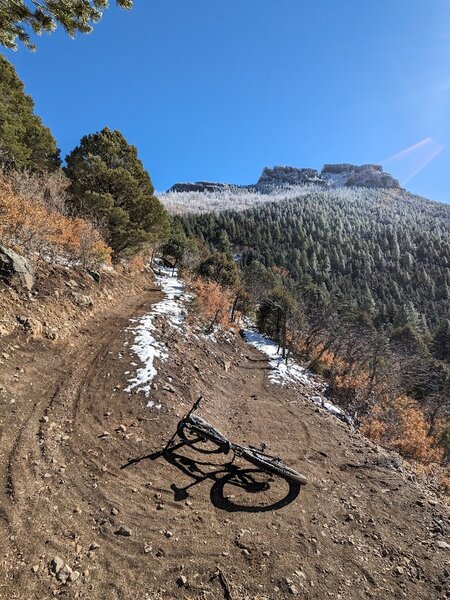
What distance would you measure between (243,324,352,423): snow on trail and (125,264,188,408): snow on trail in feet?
21.4

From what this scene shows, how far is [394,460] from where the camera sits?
10.9 metres

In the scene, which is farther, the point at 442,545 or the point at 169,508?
the point at 442,545

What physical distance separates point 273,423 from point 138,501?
694cm

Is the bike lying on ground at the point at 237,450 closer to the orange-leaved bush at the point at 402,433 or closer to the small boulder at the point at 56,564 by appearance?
the small boulder at the point at 56,564

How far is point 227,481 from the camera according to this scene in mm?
7340

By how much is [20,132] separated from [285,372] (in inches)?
947

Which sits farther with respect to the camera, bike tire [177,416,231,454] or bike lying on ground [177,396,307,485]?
bike tire [177,416,231,454]

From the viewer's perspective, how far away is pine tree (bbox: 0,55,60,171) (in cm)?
1855

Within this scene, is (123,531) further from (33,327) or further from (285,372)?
(285,372)

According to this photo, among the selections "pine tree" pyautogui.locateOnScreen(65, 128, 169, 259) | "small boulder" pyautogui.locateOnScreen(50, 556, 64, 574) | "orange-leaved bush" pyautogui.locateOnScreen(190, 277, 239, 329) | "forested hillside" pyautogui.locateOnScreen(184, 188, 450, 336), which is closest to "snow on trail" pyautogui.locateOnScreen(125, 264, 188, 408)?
"orange-leaved bush" pyautogui.locateOnScreen(190, 277, 239, 329)

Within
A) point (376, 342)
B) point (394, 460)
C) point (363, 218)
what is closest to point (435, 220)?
point (363, 218)

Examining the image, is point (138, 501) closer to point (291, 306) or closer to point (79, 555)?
point (79, 555)

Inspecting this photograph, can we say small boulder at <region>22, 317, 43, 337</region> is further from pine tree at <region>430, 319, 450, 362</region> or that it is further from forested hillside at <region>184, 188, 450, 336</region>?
forested hillside at <region>184, 188, 450, 336</region>

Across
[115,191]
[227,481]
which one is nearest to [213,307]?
[115,191]
